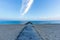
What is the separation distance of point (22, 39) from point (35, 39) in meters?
0.72

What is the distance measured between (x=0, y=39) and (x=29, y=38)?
9.20 feet

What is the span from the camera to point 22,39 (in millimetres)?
9867

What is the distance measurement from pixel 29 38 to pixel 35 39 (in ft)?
1.13

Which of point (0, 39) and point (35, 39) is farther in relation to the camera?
point (0, 39)

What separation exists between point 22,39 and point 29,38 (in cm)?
40

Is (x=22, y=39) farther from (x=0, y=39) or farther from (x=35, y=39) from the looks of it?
(x=0, y=39)

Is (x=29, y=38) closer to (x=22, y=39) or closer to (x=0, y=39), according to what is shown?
(x=22, y=39)

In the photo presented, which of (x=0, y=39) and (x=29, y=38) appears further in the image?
(x=0, y=39)

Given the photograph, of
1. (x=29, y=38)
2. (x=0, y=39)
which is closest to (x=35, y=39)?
(x=29, y=38)

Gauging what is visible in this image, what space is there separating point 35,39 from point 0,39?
309 cm

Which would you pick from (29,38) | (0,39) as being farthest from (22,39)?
(0,39)

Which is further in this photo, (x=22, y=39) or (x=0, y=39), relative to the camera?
(x=0, y=39)

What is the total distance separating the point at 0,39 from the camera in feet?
39.2

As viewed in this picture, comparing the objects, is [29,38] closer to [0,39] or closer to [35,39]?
[35,39]
